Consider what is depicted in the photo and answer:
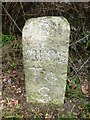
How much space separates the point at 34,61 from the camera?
10.1 ft

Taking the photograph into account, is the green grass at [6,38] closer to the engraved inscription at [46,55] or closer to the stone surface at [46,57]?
the stone surface at [46,57]

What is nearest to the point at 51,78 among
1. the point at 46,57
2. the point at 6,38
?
the point at 46,57

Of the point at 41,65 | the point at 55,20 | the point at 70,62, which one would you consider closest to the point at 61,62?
the point at 41,65

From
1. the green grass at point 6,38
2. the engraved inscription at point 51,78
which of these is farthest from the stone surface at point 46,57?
the green grass at point 6,38

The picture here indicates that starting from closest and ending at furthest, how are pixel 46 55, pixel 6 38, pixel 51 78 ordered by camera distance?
pixel 46 55, pixel 51 78, pixel 6 38

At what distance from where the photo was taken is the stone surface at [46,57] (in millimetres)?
2869

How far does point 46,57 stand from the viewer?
3.04 m

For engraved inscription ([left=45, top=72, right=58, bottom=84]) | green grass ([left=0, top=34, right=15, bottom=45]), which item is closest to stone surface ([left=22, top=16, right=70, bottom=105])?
engraved inscription ([left=45, top=72, right=58, bottom=84])

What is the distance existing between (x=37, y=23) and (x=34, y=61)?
43 cm

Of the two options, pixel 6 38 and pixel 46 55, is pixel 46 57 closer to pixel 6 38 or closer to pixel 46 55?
pixel 46 55

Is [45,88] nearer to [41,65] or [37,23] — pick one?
[41,65]

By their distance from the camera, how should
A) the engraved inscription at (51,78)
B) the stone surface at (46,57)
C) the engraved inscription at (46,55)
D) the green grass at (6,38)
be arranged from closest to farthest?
the stone surface at (46,57) → the engraved inscription at (46,55) → the engraved inscription at (51,78) → the green grass at (6,38)

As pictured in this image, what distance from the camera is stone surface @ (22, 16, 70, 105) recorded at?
2.87 metres

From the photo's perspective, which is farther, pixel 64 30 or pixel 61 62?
pixel 61 62
